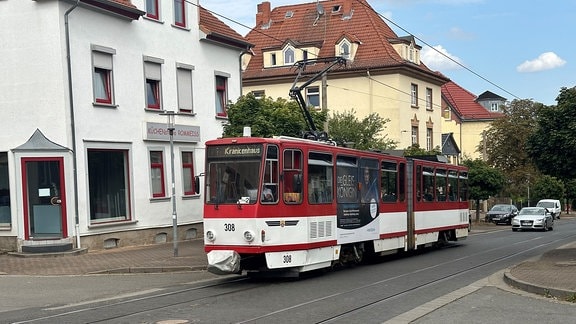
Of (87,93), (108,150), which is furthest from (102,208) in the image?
(87,93)

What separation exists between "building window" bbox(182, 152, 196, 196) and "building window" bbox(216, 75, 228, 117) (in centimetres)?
282

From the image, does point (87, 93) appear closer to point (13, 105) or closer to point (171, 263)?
point (13, 105)

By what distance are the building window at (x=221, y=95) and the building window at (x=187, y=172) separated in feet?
9.25

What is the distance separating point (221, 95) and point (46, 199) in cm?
998

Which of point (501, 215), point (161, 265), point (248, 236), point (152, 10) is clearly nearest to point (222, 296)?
point (248, 236)

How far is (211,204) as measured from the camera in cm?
1452

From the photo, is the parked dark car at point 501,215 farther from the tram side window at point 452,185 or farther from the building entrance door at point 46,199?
the building entrance door at point 46,199

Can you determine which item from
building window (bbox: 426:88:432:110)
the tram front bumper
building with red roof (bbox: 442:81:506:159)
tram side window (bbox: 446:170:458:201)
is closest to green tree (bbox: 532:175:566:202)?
building with red roof (bbox: 442:81:506:159)

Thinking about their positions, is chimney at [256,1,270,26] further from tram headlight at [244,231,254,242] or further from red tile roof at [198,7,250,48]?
tram headlight at [244,231,254,242]

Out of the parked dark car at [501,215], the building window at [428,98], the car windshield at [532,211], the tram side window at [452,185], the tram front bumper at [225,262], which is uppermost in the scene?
the building window at [428,98]

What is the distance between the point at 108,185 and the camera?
22.7 meters

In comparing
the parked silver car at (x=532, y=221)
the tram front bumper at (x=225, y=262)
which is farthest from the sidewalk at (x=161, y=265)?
the parked silver car at (x=532, y=221)

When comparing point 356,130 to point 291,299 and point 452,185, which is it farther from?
point 291,299

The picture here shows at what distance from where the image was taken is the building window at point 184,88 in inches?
1016
